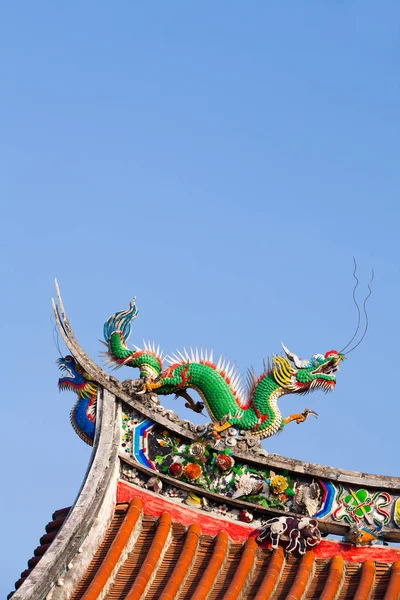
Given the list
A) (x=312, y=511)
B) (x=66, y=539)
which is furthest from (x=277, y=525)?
(x=66, y=539)

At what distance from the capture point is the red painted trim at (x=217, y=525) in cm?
1277

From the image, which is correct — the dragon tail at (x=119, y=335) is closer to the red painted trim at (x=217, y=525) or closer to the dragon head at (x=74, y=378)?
the dragon head at (x=74, y=378)

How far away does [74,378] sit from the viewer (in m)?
14.1

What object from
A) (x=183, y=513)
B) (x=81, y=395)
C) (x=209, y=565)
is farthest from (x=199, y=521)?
(x=81, y=395)

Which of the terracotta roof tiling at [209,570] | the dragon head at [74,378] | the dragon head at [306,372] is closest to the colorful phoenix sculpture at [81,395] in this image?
the dragon head at [74,378]

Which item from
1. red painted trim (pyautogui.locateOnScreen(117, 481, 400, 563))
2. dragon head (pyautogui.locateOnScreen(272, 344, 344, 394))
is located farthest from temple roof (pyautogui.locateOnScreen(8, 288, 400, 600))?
dragon head (pyautogui.locateOnScreen(272, 344, 344, 394))

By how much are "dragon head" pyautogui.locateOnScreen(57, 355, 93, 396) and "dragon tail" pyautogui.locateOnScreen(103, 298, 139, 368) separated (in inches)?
14.4

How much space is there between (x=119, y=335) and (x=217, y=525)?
249 centimetres

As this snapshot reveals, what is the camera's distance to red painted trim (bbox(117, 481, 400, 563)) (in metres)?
12.8

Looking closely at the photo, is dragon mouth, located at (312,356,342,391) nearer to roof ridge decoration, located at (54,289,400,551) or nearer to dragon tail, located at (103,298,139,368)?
roof ridge decoration, located at (54,289,400,551)

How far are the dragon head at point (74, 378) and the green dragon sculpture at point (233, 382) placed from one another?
38cm

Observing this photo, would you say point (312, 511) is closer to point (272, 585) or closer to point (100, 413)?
point (272, 585)

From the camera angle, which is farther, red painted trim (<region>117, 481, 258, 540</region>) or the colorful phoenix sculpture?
the colorful phoenix sculpture

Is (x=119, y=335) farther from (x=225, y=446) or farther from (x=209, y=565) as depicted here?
(x=209, y=565)
